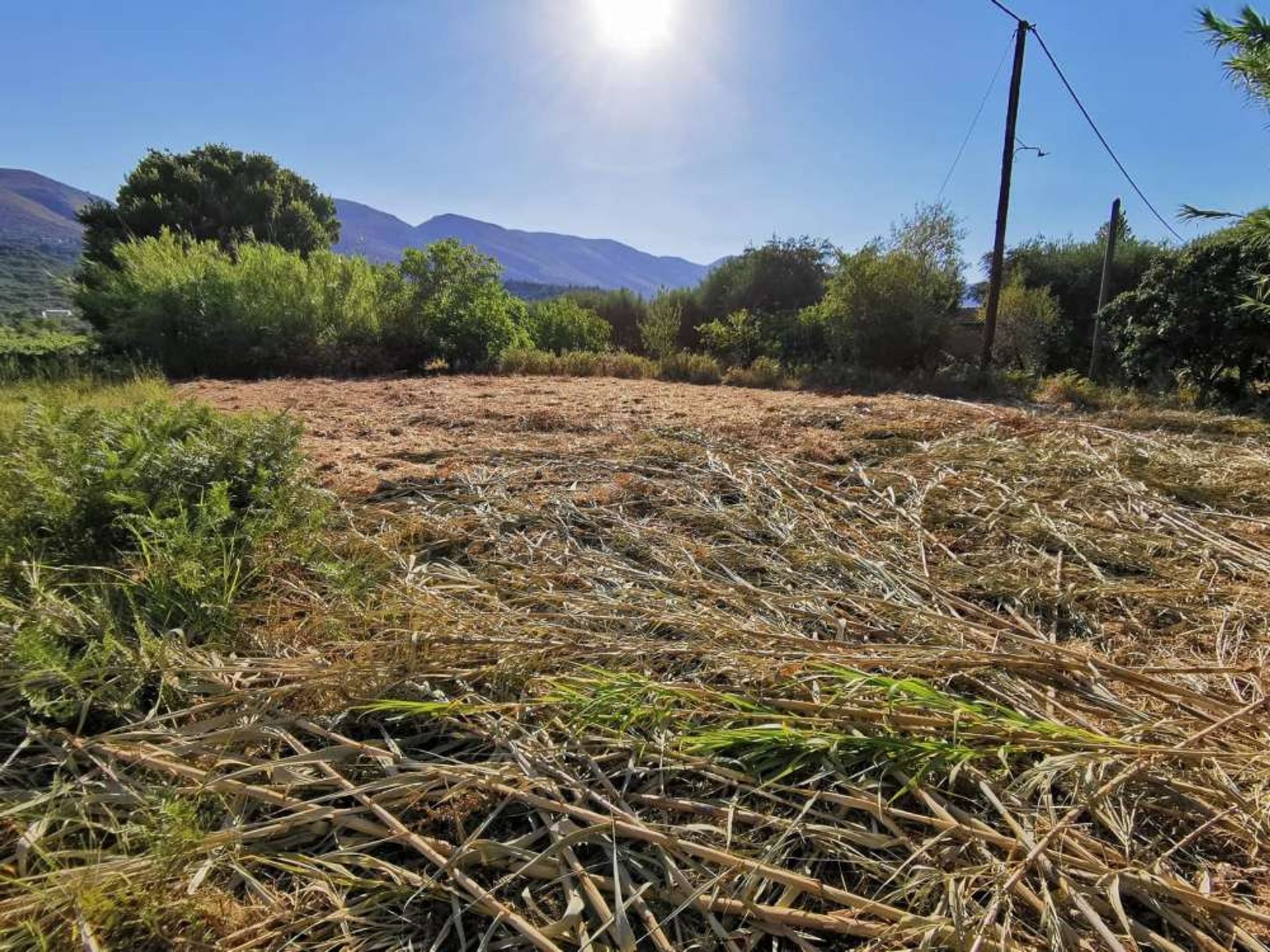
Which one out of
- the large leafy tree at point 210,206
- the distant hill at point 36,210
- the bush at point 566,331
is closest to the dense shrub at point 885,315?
the bush at point 566,331

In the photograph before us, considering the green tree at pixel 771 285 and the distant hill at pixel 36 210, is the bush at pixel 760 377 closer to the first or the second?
the green tree at pixel 771 285

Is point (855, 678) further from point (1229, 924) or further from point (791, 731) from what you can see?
point (1229, 924)

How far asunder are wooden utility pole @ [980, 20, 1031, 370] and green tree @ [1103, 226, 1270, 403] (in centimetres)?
169

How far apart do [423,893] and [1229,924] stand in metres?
1.29

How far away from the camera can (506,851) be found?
104 centimetres

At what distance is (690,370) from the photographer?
32.7 feet

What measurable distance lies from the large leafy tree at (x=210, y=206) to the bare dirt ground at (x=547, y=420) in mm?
15748

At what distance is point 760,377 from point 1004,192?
4535 mm

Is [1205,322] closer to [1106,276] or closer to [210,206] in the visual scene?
[1106,276]

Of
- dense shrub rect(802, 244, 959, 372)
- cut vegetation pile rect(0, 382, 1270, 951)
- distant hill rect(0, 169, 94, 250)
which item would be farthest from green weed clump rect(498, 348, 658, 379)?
distant hill rect(0, 169, 94, 250)

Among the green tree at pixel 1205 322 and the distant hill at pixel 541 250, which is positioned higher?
the distant hill at pixel 541 250

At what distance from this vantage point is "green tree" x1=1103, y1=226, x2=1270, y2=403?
6125 mm

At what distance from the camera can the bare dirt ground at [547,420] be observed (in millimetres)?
3848

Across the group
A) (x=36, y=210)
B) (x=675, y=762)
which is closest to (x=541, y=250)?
(x=36, y=210)
